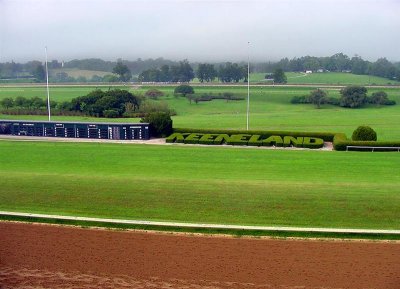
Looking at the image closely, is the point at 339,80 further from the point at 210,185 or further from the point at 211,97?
the point at 210,185

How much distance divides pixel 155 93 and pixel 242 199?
2026 inches

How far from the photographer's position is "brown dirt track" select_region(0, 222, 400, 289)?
37.1 feet

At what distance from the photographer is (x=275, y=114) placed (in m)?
53.8

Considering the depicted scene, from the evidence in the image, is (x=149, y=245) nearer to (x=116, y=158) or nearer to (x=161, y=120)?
(x=116, y=158)

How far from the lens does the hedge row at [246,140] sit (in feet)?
97.0

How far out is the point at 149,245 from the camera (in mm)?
13562

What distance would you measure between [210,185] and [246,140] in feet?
38.4

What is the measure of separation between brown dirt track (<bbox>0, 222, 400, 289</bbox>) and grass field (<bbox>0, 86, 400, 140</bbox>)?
2388 centimetres

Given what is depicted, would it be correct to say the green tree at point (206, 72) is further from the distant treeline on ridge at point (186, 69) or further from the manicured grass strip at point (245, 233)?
the manicured grass strip at point (245, 233)

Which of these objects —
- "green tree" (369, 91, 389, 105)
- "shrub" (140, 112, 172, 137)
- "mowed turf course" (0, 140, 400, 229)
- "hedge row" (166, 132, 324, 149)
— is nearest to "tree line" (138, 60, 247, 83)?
"green tree" (369, 91, 389, 105)

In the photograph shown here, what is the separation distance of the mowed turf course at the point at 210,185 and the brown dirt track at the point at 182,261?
1.78m

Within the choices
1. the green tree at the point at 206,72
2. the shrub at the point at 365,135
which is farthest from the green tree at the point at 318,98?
the green tree at the point at 206,72

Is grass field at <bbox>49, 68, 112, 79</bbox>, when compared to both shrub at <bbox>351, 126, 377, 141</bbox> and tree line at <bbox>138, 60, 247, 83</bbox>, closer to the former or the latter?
tree line at <bbox>138, 60, 247, 83</bbox>

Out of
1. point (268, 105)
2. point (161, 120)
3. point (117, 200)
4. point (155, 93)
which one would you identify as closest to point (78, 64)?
point (155, 93)
